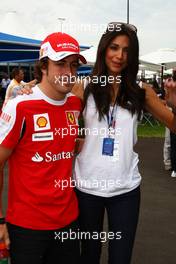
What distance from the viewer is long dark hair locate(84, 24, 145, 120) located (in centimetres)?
240

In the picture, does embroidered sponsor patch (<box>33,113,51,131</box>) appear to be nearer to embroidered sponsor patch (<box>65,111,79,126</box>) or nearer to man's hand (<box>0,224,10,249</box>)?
embroidered sponsor patch (<box>65,111,79,126</box>)

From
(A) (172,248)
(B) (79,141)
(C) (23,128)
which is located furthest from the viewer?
(A) (172,248)

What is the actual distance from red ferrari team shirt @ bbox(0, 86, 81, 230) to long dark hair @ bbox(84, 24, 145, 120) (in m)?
0.28

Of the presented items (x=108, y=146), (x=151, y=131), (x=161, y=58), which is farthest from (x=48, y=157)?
(x=161, y=58)

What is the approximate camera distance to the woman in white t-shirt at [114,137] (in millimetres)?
2396

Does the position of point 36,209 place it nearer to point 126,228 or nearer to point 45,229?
point 45,229

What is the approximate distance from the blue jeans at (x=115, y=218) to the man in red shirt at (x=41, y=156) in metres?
0.27

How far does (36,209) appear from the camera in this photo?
2.13 m

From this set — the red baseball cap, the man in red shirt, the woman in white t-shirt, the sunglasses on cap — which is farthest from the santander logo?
the sunglasses on cap

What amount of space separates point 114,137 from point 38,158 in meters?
0.50

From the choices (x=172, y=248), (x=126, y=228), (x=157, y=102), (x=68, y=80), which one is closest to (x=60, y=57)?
(x=68, y=80)

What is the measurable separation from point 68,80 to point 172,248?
2447 mm

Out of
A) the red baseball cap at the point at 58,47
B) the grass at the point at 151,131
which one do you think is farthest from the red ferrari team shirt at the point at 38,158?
the grass at the point at 151,131

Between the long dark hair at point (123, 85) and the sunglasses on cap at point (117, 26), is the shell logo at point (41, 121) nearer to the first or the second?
the long dark hair at point (123, 85)
